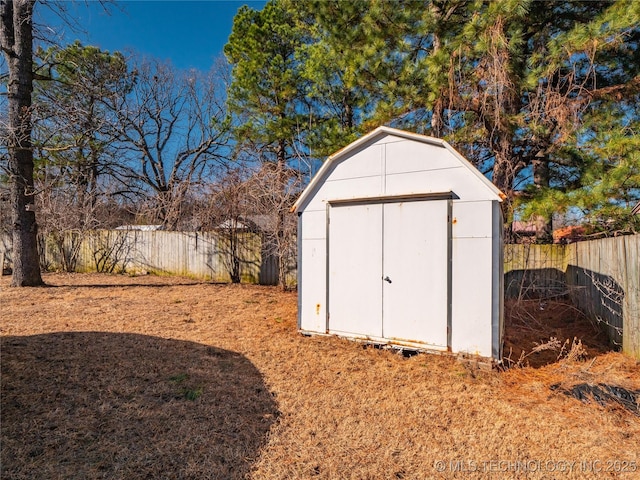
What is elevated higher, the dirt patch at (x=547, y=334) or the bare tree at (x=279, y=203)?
the bare tree at (x=279, y=203)

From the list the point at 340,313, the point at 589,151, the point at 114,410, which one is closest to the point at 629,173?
the point at 589,151

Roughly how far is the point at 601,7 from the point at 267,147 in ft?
28.9

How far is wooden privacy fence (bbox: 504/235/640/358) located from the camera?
14.3 ft

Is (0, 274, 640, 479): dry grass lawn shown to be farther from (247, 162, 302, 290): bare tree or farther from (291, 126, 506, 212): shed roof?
(247, 162, 302, 290): bare tree

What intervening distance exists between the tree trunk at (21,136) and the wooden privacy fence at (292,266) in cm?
367

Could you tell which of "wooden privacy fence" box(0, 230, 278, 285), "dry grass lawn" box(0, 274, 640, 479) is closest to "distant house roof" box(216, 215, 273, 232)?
"wooden privacy fence" box(0, 230, 278, 285)

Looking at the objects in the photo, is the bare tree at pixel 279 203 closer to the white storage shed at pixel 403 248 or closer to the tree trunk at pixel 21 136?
the white storage shed at pixel 403 248

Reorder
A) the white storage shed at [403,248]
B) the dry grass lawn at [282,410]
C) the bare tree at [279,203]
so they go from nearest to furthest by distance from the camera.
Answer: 1. the dry grass lawn at [282,410]
2. the white storage shed at [403,248]
3. the bare tree at [279,203]

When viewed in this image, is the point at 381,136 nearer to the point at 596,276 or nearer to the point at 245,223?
the point at 596,276

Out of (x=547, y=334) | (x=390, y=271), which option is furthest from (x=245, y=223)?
(x=547, y=334)

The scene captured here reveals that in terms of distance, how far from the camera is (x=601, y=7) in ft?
21.4

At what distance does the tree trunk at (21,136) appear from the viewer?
8125 millimetres

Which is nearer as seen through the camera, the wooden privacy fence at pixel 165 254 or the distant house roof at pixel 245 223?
the distant house roof at pixel 245 223

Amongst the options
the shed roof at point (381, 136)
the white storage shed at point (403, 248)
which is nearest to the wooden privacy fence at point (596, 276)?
the white storage shed at point (403, 248)
